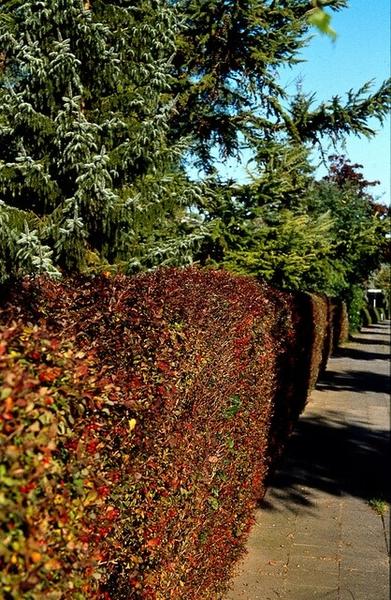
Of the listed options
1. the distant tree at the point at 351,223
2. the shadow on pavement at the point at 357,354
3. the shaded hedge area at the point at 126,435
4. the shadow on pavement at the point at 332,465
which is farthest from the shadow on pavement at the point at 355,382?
the shaded hedge area at the point at 126,435

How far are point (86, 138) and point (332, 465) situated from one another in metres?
5.23

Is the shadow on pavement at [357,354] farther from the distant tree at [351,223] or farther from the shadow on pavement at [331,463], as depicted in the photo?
the shadow on pavement at [331,463]

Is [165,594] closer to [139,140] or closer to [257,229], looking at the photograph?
[139,140]

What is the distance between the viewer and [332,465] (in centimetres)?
867

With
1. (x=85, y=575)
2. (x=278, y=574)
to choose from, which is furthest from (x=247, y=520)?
(x=85, y=575)

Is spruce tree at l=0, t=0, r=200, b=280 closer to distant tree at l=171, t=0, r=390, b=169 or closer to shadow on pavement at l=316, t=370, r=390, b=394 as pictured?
distant tree at l=171, t=0, r=390, b=169

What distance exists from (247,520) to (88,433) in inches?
159

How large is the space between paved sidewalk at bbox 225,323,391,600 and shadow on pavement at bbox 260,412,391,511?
0.03 ft

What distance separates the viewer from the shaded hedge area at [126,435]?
5.27 feet

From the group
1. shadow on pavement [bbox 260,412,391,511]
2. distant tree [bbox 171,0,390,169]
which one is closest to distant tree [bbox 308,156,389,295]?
distant tree [bbox 171,0,390,169]

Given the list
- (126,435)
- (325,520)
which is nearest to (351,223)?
(325,520)

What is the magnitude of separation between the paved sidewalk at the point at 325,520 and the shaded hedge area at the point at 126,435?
1.31 feet

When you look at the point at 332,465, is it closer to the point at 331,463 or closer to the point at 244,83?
the point at 331,463

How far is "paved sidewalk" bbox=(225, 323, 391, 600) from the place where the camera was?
516cm
